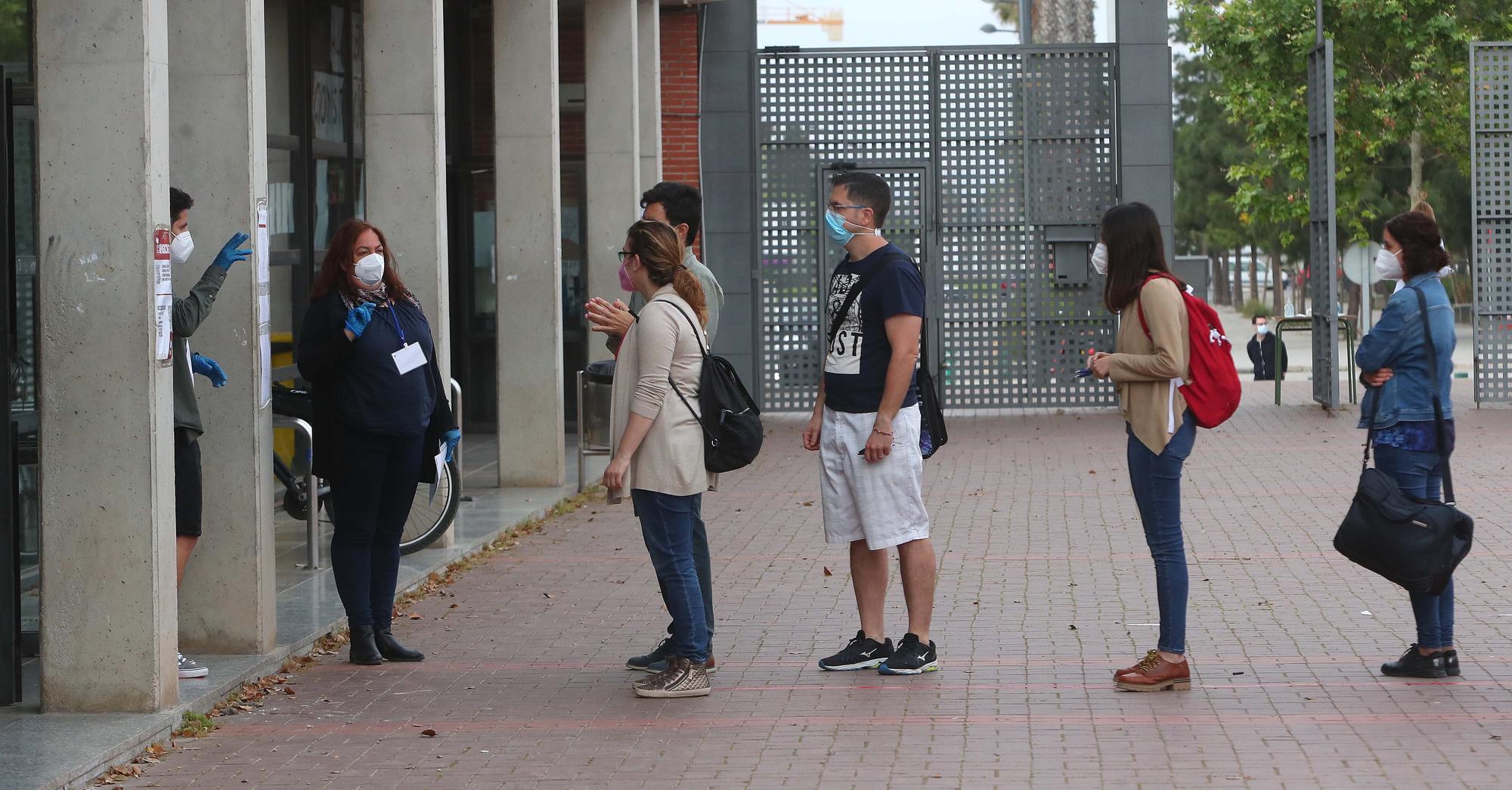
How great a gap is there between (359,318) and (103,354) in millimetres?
1242

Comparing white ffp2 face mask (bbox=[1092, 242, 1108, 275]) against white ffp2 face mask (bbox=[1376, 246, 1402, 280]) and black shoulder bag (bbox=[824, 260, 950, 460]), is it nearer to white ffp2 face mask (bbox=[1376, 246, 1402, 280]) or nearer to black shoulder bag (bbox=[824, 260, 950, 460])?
black shoulder bag (bbox=[824, 260, 950, 460])

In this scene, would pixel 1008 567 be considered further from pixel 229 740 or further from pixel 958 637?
pixel 229 740

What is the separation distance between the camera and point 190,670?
7059 mm

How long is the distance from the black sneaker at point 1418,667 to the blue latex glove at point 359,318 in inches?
164

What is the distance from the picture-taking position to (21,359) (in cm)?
698

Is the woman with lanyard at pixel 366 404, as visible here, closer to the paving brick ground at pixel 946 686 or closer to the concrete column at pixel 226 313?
the concrete column at pixel 226 313

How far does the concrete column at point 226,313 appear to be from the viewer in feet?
24.2

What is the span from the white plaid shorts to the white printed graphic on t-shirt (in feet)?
0.60

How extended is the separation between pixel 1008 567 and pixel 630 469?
141 inches

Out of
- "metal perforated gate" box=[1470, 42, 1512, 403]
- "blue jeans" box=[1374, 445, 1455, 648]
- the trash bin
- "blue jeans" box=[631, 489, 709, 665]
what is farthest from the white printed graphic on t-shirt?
"metal perforated gate" box=[1470, 42, 1512, 403]

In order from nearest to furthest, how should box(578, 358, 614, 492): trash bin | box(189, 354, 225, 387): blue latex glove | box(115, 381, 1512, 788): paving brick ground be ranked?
box(115, 381, 1512, 788): paving brick ground → box(189, 354, 225, 387): blue latex glove → box(578, 358, 614, 492): trash bin

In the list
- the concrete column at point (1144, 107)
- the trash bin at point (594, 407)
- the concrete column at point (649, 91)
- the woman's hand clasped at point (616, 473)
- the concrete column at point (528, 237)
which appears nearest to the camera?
the woman's hand clasped at point (616, 473)

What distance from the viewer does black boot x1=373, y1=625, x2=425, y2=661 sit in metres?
7.73

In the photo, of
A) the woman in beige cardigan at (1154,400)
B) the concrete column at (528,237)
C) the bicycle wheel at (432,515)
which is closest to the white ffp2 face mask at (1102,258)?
the woman in beige cardigan at (1154,400)
